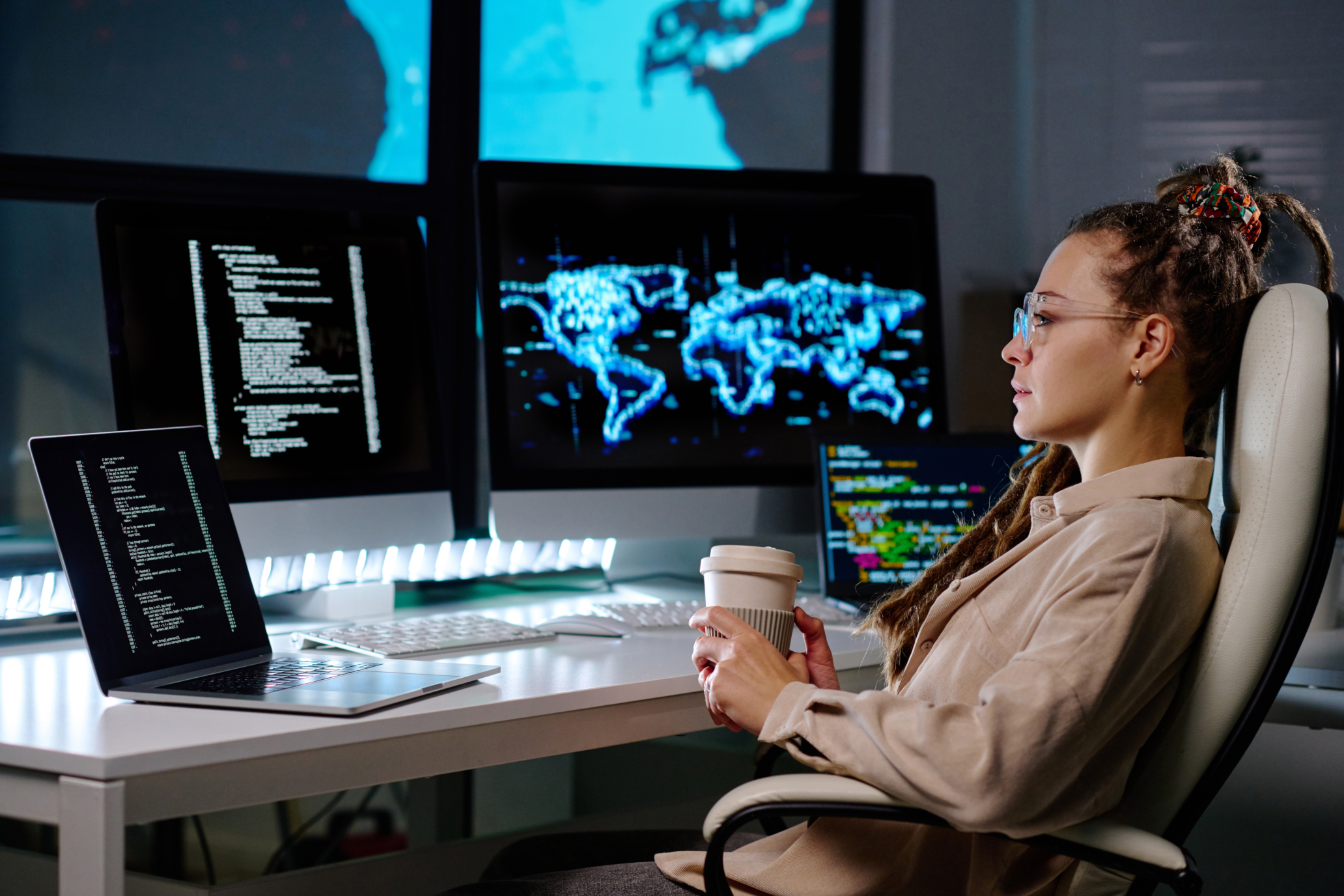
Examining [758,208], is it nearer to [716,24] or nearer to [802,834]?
[716,24]

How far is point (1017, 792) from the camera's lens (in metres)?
0.90

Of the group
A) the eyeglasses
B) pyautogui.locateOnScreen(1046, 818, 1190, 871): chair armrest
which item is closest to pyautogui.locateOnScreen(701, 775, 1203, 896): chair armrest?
pyautogui.locateOnScreen(1046, 818, 1190, 871): chair armrest

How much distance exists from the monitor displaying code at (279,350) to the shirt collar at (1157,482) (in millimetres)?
1086

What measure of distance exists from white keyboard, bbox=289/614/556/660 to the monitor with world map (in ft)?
1.18

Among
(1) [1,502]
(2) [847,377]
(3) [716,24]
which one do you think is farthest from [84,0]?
(2) [847,377]

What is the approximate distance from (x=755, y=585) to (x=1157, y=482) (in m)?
0.38

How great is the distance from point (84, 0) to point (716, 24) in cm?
137

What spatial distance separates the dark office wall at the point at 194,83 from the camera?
231 centimetres

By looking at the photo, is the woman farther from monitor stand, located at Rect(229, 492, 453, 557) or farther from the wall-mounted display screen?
the wall-mounted display screen

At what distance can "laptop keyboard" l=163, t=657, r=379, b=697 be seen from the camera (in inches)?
45.6

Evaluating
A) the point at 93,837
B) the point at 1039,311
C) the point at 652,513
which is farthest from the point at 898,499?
the point at 93,837

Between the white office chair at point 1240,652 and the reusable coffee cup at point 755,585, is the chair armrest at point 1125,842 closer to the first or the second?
the white office chair at point 1240,652

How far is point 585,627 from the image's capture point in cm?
158

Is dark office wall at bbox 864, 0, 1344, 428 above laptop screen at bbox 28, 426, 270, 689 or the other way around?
above
